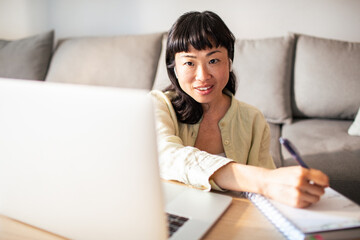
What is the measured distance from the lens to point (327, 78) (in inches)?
81.4

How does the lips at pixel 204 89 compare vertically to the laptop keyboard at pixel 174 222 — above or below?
above

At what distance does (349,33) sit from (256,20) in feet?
2.05

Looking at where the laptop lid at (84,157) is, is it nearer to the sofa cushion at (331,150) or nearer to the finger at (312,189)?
A: the finger at (312,189)

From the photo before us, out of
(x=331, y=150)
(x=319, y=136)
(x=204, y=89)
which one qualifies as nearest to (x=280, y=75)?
(x=319, y=136)

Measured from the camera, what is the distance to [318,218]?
0.62m

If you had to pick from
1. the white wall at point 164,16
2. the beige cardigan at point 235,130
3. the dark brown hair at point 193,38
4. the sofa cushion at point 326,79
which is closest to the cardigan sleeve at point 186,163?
the beige cardigan at point 235,130

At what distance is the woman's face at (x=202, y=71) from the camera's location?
3.43 ft

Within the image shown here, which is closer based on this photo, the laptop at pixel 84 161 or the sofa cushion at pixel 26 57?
the laptop at pixel 84 161

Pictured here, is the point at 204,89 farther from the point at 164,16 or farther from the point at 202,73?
the point at 164,16

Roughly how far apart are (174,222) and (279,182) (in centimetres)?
22

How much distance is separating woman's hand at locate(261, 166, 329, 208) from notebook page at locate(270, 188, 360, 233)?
0.05 feet

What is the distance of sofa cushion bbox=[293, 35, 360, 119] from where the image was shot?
6.67 feet

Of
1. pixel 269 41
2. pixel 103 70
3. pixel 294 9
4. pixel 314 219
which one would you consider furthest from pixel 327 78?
pixel 314 219

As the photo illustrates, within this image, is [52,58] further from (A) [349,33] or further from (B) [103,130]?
(B) [103,130]
